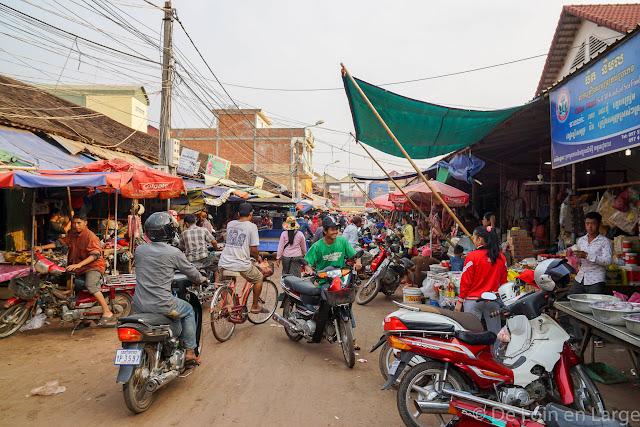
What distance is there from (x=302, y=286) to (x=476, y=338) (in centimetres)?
265

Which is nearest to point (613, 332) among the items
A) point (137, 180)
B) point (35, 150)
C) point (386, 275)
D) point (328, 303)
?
point (328, 303)

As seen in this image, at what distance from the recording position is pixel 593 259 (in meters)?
4.93

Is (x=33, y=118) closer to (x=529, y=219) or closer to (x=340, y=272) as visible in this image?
(x=340, y=272)

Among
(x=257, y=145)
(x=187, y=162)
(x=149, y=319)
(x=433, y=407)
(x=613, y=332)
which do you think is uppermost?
(x=257, y=145)

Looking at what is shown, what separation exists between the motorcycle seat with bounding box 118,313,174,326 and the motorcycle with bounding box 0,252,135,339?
3107 mm

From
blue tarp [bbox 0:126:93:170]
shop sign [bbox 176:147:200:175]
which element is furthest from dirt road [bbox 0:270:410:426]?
shop sign [bbox 176:147:200:175]

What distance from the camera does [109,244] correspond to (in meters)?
9.70

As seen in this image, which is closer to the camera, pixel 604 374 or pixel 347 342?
pixel 604 374

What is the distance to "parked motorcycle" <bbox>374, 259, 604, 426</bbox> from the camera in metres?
3.25

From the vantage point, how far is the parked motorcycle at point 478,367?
3246mm

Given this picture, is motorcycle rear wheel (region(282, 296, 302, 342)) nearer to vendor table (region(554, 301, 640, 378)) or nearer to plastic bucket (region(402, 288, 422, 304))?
plastic bucket (region(402, 288, 422, 304))

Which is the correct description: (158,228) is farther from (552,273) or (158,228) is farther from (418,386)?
(552,273)

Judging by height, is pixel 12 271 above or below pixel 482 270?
below

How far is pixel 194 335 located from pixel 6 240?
22.0 ft
